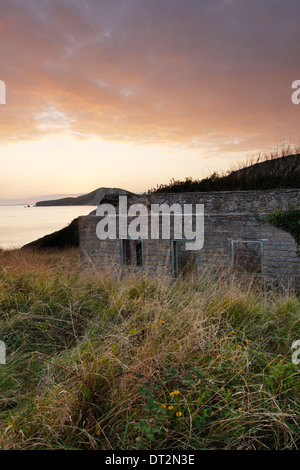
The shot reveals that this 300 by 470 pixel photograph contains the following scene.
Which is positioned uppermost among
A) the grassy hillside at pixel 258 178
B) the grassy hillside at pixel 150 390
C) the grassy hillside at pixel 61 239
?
the grassy hillside at pixel 258 178

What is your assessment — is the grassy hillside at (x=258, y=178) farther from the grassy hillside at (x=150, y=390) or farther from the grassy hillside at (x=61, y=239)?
the grassy hillside at (x=150, y=390)

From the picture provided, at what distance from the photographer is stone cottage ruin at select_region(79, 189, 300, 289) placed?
824 centimetres

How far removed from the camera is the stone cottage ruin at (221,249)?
8242mm

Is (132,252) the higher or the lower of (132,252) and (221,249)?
the lower

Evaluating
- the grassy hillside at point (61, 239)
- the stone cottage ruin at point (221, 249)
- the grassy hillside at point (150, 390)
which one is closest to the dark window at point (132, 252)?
the stone cottage ruin at point (221, 249)

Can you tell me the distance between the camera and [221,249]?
8828mm

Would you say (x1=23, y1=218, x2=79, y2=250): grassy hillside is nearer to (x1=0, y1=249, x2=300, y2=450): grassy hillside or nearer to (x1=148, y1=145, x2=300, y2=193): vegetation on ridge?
(x1=148, y1=145, x2=300, y2=193): vegetation on ridge

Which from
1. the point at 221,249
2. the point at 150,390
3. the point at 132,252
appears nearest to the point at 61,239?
the point at 132,252

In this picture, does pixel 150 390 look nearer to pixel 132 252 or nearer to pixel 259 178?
pixel 132 252

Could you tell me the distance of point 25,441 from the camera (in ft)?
5.99

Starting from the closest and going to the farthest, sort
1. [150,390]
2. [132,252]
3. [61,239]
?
[150,390]
[132,252]
[61,239]

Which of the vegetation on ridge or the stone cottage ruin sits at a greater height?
the vegetation on ridge

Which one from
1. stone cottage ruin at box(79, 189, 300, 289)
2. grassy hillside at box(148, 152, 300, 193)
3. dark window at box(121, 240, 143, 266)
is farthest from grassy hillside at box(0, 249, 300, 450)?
grassy hillside at box(148, 152, 300, 193)

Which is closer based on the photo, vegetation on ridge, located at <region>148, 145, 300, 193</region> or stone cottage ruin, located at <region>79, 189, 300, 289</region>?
stone cottage ruin, located at <region>79, 189, 300, 289</region>
